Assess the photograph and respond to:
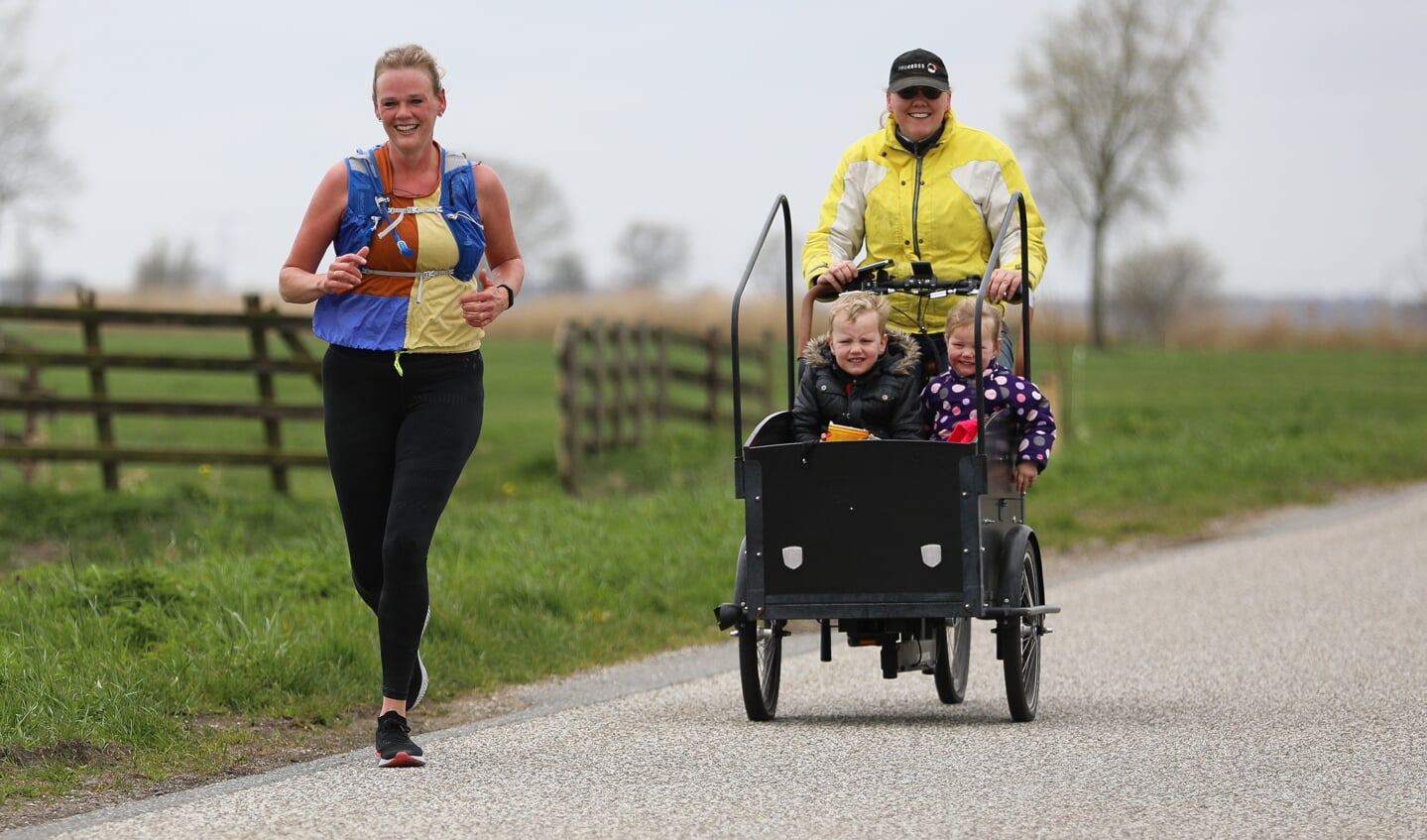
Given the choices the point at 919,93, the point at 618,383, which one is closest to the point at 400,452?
the point at 919,93

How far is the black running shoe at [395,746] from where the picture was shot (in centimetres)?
621

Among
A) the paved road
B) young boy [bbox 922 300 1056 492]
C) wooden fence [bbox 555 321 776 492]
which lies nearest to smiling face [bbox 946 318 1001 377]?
young boy [bbox 922 300 1056 492]

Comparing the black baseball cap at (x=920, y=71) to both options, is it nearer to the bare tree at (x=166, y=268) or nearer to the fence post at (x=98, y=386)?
the fence post at (x=98, y=386)

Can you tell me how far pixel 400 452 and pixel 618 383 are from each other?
48.0ft

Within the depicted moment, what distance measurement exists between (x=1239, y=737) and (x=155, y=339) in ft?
165

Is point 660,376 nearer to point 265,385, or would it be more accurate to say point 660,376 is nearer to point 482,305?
point 265,385

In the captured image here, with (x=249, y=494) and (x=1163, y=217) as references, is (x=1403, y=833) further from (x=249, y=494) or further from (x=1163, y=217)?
(x=1163, y=217)

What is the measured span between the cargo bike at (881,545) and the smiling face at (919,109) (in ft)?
1.67

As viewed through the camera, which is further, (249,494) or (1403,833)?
(249,494)

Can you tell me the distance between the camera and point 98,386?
16.3m

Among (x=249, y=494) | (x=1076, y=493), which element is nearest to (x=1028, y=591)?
(x=249, y=494)

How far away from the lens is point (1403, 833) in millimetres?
5176

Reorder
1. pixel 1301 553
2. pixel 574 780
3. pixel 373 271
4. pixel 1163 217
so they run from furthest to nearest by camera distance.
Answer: pixel 1163 217, pixel 1301 553, pixel 373 271, pixel 574 780

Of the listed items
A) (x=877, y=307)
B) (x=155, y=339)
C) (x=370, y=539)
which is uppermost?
(x=877, y=307)
